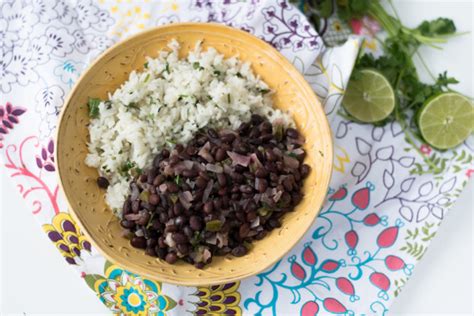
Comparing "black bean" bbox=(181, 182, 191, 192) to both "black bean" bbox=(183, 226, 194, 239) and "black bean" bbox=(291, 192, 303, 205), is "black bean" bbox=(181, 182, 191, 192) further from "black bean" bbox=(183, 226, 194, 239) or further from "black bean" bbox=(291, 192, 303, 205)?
"black bean" bbox=(291, 192, 303, 205)

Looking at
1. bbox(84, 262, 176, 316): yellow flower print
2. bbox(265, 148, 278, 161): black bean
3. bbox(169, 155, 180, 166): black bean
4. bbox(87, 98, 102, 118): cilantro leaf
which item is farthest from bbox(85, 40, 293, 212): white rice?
bbox(84, 262, 176, 316): yellow flower print

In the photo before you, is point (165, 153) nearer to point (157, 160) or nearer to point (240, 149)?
point (157, 160)

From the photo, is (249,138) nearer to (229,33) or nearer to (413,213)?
(229,33)

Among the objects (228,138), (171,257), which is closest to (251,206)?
(228,138)

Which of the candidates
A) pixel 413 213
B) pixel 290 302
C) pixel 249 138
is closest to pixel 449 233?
pixel 413 213

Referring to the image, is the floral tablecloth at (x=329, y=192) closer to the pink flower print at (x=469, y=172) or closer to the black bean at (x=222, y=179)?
the pink flower print at (x=469, y=172)

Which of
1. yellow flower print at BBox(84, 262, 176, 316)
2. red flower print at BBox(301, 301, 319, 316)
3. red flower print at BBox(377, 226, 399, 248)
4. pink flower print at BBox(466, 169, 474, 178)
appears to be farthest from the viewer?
pink flower print at BBox(466, 169, 474, 178)

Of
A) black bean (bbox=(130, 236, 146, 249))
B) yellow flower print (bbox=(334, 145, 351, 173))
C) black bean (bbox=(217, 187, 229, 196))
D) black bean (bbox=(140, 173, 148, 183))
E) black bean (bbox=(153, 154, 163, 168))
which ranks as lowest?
yellow flower print (bbox=(334, 145, 351, 173))
